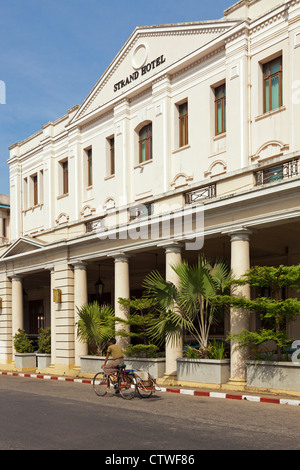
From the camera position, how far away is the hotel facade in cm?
1706

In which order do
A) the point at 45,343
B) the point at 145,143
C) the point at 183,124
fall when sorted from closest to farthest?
1. the point at 183,124
2. the point at 145,143
3. the point at 45,343

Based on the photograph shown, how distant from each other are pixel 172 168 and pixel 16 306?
1147cm

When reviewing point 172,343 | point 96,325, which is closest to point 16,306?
point 96,325

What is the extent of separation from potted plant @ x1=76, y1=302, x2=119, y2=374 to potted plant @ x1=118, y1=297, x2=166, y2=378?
3.63 ft

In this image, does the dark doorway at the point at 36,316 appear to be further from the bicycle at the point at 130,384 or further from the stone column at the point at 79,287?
the bicycle at the point at 130,384

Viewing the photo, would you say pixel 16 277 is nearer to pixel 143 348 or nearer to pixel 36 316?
pixel 143 348

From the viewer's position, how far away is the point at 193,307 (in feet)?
57.1

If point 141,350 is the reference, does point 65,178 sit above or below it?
above

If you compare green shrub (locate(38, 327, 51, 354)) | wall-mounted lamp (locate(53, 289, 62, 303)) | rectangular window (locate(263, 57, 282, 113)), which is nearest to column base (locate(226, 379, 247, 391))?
rectangular window (locate(263, 57, 282, 113))

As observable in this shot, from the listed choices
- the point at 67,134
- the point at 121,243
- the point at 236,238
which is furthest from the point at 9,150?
the point at 236,238

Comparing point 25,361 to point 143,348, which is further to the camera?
point 25,361

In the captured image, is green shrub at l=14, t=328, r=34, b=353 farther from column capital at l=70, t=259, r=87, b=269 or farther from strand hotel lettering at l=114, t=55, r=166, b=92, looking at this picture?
strand hotel lettering at l=114, t=55, r=166, b=92

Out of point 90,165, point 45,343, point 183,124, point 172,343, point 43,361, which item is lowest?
point 43,361

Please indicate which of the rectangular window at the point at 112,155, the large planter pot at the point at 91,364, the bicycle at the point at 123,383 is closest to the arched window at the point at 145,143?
the rectangular window at the point at 112,155
